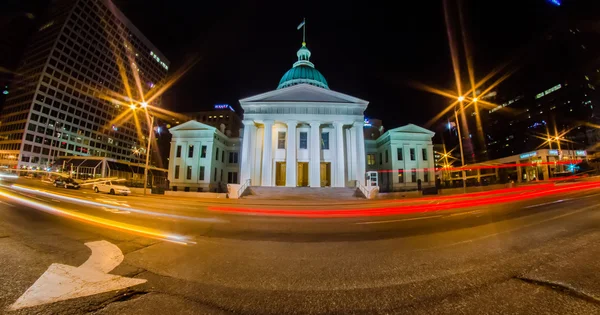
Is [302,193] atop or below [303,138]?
below

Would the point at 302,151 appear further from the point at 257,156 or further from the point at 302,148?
the point at 257,156

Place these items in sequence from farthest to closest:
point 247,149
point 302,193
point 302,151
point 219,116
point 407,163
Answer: point 219,116
point 407,163
point 302,151
point 247,149
point 302,193

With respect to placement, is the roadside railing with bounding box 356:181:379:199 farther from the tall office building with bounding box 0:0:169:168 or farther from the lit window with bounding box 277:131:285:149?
the tall office building with bounding box 0:0:169:168

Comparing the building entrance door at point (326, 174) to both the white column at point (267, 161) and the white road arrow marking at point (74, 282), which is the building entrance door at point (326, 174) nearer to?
the white column at point (267, 161)

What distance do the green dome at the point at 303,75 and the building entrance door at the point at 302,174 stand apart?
18.5 metres

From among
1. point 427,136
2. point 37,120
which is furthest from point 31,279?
point 37,120

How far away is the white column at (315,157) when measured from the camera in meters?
29.6

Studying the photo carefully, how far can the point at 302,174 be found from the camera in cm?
3431

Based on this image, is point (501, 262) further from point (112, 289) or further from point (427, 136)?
point (427, 136)

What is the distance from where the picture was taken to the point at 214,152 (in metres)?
40.2

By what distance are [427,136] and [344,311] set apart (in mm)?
44567

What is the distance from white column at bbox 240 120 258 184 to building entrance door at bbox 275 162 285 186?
454 centimetres

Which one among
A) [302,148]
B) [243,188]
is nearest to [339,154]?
[302,148]

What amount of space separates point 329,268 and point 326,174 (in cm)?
3064
